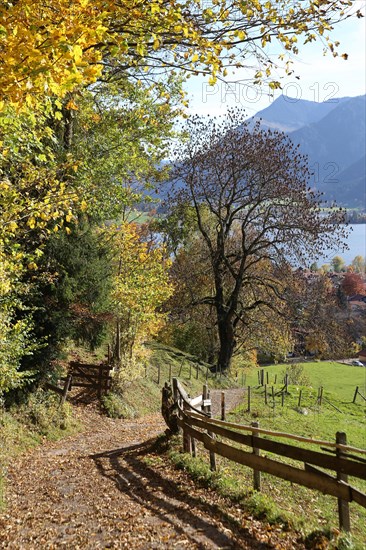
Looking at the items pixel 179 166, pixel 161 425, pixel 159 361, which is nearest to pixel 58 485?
pixel 161 425

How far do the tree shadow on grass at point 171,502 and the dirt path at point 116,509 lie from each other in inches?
0.5

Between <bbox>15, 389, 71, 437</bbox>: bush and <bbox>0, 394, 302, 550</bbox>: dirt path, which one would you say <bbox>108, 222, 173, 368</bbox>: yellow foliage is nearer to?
<bbox>15, 389, 71, 437</bbox>: bush

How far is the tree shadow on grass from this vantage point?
573cm

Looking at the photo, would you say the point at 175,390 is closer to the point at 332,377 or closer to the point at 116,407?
the point at 116,407

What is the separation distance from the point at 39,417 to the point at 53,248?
18.3ft

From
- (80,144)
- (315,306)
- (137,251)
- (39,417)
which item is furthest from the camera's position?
(315,306)

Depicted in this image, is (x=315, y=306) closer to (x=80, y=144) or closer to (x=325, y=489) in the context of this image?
(x=80, y=144)

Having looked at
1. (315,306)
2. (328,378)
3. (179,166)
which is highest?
(179,166)

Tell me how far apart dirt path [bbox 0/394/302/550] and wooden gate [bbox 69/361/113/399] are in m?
6.61

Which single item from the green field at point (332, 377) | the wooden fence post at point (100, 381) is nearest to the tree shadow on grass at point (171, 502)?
the wooden fence post at point (100, 381)

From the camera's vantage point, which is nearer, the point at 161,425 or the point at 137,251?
the point at 161,425

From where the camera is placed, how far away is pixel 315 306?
98.5 feet

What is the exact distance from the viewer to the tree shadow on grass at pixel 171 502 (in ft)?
18.8

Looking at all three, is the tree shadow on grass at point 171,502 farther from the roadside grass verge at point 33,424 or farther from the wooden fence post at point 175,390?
the roadside grass verge at point 33,424
